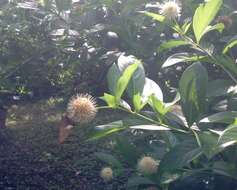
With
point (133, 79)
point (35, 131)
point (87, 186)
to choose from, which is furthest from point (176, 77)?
point (35, 131)

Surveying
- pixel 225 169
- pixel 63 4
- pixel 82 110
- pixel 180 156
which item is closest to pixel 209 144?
pixel 180 156

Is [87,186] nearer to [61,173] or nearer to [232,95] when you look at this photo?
[61,173]

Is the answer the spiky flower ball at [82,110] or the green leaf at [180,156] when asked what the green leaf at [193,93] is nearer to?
the green leaf at [180,156]

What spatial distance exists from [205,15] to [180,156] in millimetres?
433

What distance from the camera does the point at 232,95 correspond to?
65.6 inches

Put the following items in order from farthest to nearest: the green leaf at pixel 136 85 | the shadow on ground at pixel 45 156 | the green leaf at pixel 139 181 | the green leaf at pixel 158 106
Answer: the shadow on ground at pixel 45 156 < the green leaf at pixel 139 181 < the green leaf at pixel 136 85 < the green leaf at pixel 158 106

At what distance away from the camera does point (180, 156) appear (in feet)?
4.42

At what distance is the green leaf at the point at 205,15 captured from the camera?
149cm

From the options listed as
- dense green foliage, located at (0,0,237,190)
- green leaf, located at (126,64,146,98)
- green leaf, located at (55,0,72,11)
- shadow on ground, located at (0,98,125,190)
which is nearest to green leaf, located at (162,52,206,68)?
dense green foliage, located at (0,0,237,190)

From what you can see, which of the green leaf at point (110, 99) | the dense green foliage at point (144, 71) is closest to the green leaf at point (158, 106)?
the dense green foliage at point (144, 71)

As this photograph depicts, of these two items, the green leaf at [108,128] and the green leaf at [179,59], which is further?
the green leaf at [179,59]

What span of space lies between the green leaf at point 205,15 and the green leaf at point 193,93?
17 cm

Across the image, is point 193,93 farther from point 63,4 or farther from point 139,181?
point 63,4

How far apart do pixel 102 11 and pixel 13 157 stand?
997 millimetres
